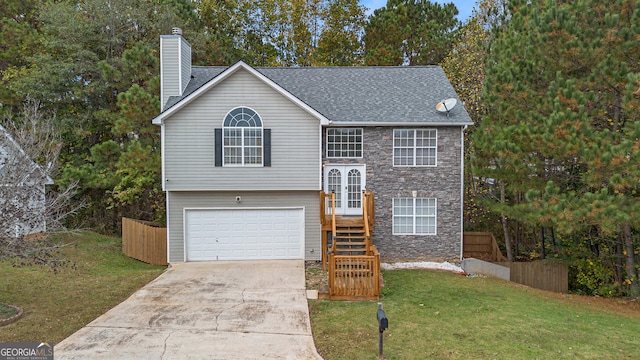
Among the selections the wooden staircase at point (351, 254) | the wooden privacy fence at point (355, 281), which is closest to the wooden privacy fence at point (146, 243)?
the wooden staircase at point (351, 254)

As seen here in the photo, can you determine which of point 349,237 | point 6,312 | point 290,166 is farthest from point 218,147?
point 6,312

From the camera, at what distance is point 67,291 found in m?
11.1

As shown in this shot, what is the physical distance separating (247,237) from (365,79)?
7808 millimetres

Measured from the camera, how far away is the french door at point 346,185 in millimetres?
15195

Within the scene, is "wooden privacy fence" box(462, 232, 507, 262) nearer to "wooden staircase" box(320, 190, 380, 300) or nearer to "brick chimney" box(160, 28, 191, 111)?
"wooden staircase" box(320, 190, 380, 300)

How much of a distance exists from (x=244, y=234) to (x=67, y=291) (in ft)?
17.9

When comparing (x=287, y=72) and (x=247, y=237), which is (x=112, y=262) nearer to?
(x=247, y=237)

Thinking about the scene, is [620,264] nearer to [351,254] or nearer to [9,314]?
[351,254]

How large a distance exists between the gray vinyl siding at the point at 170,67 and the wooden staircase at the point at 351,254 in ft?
21.8

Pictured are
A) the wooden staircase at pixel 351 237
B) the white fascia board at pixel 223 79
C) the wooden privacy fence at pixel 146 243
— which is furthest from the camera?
the wooden privacy fence at pixel 146 243

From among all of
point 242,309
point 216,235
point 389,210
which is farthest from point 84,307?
point 389,210

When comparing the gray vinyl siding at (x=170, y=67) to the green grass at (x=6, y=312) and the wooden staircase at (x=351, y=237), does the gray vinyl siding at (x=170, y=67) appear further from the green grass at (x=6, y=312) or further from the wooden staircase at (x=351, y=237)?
the green grass at (x=6, y=312)

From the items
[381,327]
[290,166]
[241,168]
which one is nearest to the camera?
[381,327]

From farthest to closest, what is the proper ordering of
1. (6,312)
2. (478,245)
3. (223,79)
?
(478,245), (223,79), (6,312)
